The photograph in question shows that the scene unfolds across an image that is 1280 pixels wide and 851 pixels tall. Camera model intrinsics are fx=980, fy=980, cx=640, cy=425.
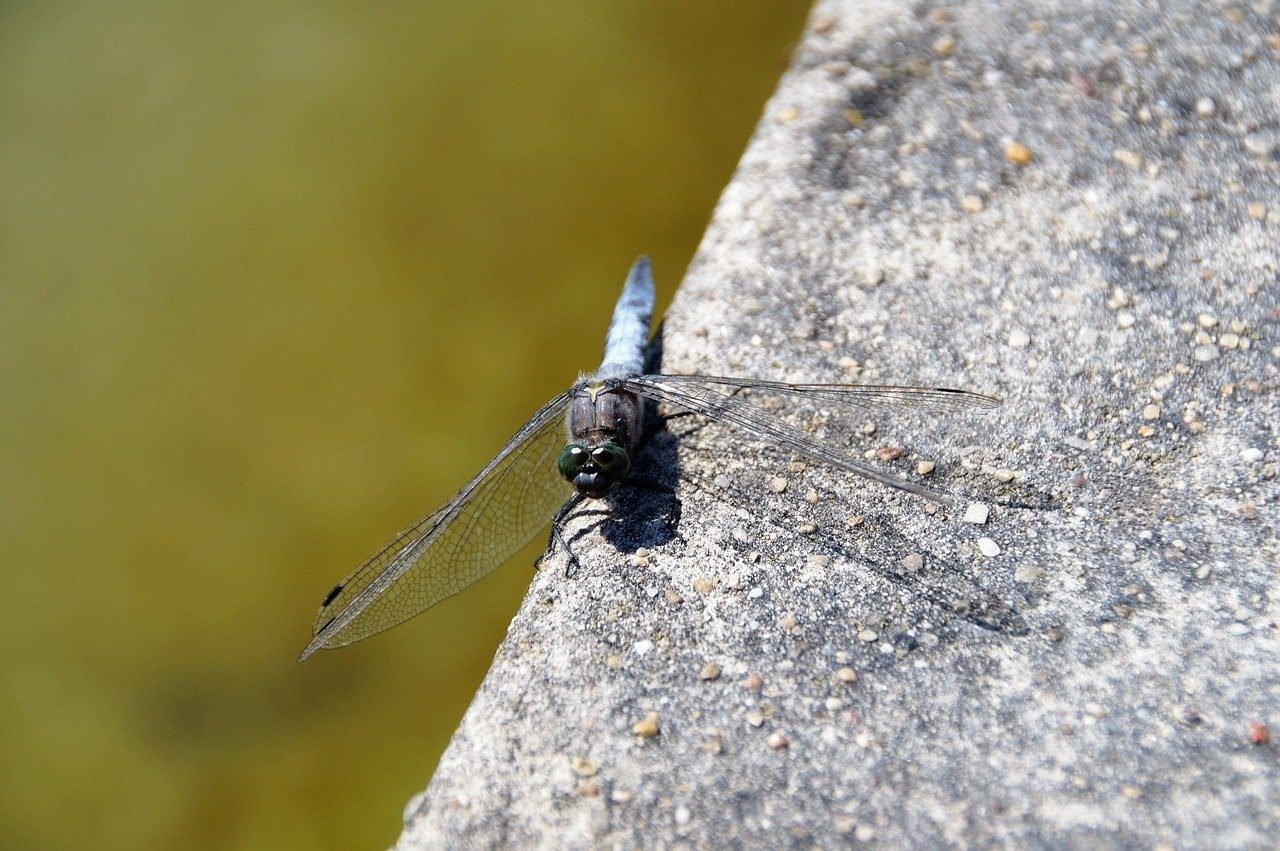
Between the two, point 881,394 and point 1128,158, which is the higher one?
point 1128,158

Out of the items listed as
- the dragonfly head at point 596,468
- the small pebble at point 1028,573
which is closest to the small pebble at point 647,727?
the dragonfly head at point 596,468

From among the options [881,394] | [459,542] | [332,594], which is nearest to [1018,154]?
[881,394]

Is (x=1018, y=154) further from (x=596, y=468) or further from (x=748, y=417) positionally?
(x=596, y=468)

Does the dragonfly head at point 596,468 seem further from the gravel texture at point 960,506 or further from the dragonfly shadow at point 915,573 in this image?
the dragonfly shadow at point 915,573

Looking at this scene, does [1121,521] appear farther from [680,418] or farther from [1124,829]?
[680,418]

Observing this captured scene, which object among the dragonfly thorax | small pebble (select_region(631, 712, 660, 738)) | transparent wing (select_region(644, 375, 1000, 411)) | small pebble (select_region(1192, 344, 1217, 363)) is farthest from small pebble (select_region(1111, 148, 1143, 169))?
small pebble (select_region(631, 712, 660, 738))

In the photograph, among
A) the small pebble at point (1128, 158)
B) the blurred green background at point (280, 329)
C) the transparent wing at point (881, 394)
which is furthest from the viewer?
the blurred green background at point (280, 329)

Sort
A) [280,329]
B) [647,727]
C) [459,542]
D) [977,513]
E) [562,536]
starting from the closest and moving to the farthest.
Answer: [647,727] < [977,513] < [562,536] < [459,542] < [280,329]
